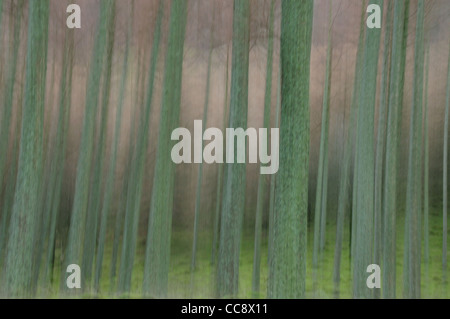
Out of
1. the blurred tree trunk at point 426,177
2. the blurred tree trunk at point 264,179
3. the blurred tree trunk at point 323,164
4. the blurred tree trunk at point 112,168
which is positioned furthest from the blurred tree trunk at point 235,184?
the blurred tree trunk at point 426,177

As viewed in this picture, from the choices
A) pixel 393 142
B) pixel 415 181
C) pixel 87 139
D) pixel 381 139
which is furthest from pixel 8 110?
pixel 415 181

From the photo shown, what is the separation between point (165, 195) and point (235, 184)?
0.73m

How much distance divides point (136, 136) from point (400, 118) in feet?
8.04

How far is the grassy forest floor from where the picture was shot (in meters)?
3.73

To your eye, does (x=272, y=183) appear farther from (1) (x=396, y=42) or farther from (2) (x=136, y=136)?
(1) (x=396, y=42)

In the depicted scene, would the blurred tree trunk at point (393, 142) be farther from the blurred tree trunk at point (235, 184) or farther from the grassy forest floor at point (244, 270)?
the blurred tree trunk at point (235, 184)

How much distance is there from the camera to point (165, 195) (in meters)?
4.24

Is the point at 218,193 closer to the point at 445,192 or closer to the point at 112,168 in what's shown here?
the point at 112,168

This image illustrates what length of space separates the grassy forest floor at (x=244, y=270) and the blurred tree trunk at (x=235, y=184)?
11 cm

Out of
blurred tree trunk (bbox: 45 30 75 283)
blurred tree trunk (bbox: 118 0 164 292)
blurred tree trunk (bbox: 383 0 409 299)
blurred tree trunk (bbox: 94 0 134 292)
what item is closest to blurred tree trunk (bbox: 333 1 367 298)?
blurred tree trunk (bbox: 383 0 409 299)

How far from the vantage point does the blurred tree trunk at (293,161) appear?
2980 millimetres

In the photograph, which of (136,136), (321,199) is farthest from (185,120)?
(321,199)

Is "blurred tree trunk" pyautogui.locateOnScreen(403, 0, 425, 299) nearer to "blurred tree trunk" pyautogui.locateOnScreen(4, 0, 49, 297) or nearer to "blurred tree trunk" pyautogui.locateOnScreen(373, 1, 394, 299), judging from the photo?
"blurred tree trunk" pyautogui.locateOnScreen(373, 1, 394, 299)

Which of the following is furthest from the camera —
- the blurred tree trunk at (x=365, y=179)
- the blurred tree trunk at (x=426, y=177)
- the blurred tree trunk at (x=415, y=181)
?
the blurred tree trunk at (x=426, y=177)
